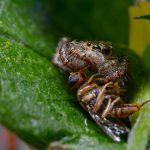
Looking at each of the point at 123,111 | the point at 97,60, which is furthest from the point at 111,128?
the point at 97,60

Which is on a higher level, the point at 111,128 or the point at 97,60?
the point at 97,60

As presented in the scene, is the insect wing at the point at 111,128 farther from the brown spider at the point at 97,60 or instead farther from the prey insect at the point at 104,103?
the brown spider at the point at 97,60

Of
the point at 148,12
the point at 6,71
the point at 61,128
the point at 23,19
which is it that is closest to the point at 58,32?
the point at 23,19

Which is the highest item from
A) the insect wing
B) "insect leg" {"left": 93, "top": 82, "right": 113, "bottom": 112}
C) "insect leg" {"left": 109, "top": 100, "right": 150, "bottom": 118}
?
"insect leg" {"left": 93, "top": 82, "right": 113, "bottom": 112}

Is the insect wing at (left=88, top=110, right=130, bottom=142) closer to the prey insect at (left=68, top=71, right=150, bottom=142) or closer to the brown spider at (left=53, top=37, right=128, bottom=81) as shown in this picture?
the prey insect at (left=68, top=71, right=150, bottom=142)

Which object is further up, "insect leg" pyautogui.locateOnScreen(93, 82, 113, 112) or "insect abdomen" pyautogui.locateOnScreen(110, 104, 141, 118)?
"insect leg" pyautogui.locateOnScreen(93, 82, 113, 112)

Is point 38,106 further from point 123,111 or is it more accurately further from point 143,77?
point 143,77

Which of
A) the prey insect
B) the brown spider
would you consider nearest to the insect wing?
the prey insect

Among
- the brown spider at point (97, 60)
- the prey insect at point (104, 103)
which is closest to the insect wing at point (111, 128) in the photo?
the prey insect at point (104, 103)
